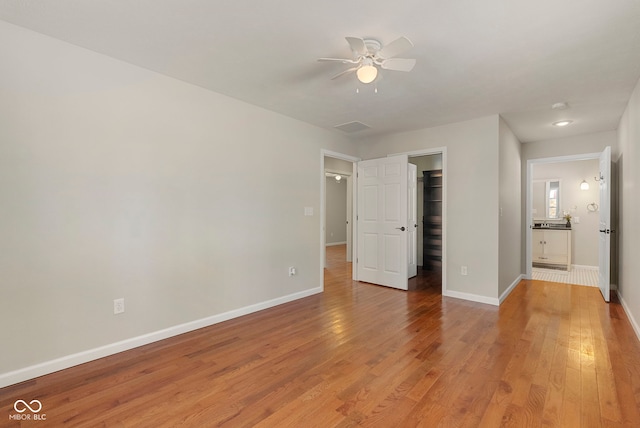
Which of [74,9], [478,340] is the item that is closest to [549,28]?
[478,340]

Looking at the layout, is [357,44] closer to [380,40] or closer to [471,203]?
[380,40]

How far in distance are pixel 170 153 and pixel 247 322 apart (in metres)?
1.96

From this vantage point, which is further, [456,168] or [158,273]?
[456,168]

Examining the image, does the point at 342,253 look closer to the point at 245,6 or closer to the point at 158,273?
the point at 158,273

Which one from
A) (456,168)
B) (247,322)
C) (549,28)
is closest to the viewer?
(549,28)

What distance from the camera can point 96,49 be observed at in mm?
2426

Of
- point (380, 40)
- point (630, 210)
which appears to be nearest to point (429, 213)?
point (630, 210)

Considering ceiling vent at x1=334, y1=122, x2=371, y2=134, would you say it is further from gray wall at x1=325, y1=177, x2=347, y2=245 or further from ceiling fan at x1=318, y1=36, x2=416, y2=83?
gray wall at x1=325, y1=177, x2=347, y2=245

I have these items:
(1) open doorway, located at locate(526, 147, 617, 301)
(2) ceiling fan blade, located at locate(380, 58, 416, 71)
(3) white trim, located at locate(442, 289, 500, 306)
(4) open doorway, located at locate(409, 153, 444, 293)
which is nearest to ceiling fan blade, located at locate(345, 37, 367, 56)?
(2) ceiling fan blade, located at locate(380, 58, 416, 71)

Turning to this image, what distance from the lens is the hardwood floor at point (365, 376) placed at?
1804mm

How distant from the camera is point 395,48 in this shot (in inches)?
82.2

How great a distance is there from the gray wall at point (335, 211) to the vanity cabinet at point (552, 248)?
228 inches

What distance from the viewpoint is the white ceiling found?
194cm

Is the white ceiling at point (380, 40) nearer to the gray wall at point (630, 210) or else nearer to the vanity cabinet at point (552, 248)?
the gray wall at point (630, 210)
